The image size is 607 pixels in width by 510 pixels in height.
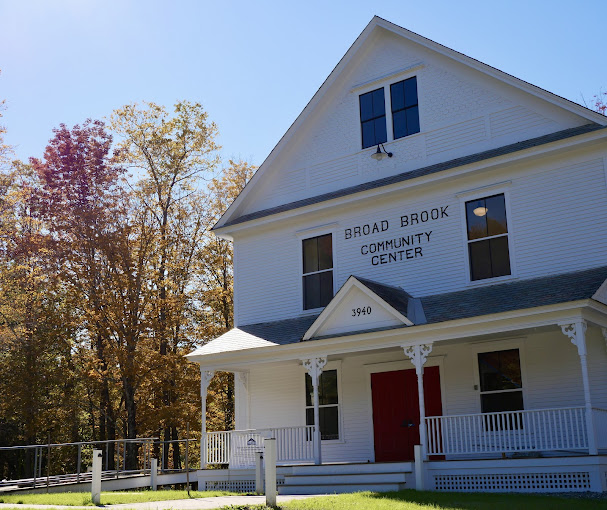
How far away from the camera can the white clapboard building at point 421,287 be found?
1420 cm

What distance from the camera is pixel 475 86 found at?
A: 17.7 metres

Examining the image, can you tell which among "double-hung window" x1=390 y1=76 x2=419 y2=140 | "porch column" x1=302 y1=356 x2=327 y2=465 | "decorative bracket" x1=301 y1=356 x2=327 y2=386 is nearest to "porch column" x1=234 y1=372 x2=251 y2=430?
"porch column" x1=302 y1=356 x2=327 y2=465

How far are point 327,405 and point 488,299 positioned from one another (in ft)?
17.2

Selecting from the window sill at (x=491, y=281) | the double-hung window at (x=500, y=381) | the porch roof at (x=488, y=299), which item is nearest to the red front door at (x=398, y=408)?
the double-hung window at (x=500, y=381)

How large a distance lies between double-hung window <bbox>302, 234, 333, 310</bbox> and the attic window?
2.82 metres

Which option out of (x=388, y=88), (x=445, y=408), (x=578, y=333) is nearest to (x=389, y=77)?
(x=388, y=88)

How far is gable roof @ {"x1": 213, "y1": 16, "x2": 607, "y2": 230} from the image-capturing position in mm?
15984

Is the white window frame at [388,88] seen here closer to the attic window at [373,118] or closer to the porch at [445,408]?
the attic window at [373,118]

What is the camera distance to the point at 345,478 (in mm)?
14820

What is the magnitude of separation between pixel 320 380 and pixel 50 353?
54.1 feet

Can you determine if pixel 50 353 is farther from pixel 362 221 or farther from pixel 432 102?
pixel 432 102

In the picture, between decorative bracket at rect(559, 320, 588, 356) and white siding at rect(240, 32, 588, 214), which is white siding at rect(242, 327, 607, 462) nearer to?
decorative bracket at rect(559, 320, 588, 356)

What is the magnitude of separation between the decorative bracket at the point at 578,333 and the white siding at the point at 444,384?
5.75 feet

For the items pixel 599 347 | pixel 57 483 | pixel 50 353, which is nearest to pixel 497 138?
pixel 599 347
